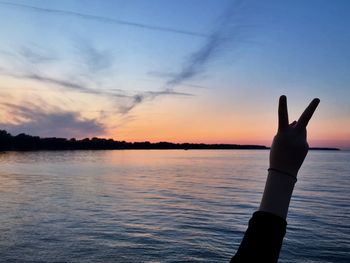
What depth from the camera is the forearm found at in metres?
2.23

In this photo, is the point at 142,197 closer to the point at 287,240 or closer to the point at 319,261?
the point at 287,240

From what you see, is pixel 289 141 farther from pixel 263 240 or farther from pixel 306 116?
pixel 263 240

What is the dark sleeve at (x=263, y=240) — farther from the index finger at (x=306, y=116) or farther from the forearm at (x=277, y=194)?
the index finger at (x=306, y=116)

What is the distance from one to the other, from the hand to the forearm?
52 mm

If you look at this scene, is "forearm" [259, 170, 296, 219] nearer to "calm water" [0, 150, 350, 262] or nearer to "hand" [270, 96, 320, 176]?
"hand" [270, 96, 320, 176]

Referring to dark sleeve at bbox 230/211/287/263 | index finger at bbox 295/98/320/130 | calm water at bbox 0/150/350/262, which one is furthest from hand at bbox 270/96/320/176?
calm water at bbox 0/150/350/262

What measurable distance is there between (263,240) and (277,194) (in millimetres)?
339

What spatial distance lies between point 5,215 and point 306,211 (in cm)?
2143

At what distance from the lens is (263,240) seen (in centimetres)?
206

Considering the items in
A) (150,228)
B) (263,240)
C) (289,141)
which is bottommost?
(150,228)

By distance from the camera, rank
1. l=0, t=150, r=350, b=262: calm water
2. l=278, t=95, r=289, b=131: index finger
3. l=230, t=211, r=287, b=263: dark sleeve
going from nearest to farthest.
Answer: l=230, t=211, r=287, b=263: dark sleeve < l=278, t=95, r=289, b=131: index finger < l=0, t=150, r=350, b=262: calm water

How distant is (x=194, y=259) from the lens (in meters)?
14.9

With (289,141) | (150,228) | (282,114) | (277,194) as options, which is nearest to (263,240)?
(277,194)

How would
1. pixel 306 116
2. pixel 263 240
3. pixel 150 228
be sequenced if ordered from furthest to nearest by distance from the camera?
pixel 150 228 < pixel 306 116 < pixel 263 240
